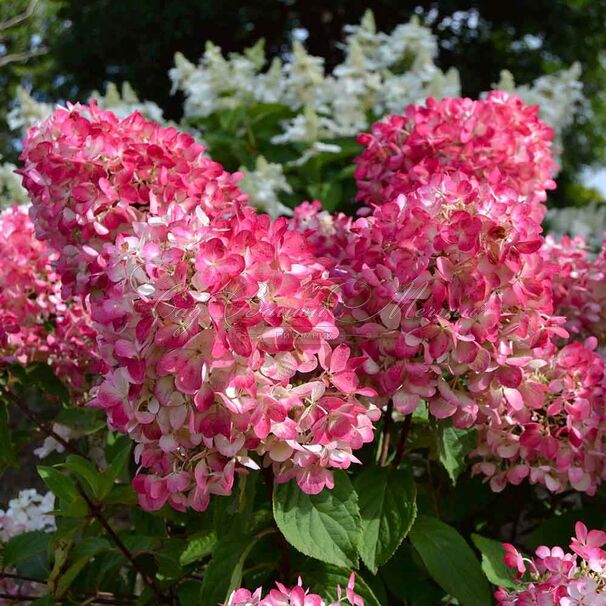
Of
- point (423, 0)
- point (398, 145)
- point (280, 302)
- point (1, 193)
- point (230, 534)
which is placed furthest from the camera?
point (423, 0)

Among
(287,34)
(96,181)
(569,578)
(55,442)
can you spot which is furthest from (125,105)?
(287,34)

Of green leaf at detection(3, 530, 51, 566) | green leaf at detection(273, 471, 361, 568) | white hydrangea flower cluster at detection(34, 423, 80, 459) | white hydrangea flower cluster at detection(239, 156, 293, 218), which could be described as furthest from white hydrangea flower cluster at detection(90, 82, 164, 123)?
green leaf at detection(273, 471, 361, 568)

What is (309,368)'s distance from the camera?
84 cm

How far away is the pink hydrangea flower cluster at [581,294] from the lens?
129cm

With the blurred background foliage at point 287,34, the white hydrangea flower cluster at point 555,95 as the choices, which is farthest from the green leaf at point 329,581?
the blurred background foliage at point 287,34

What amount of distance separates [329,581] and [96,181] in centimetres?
63

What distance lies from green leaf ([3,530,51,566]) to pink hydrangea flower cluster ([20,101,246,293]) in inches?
16.9

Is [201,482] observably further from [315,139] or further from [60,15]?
[60,15]

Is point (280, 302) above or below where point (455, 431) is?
above

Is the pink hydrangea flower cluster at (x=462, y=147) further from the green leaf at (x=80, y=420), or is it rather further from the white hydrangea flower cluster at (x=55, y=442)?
the white hydrangea flower cluster at (x=55, y=442)

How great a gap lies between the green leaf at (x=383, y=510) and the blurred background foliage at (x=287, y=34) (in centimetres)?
630

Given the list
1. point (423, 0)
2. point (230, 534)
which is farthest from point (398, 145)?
point (423, 0)

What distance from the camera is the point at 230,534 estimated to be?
1.04 metres

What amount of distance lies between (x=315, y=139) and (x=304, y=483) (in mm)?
2097
